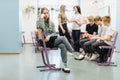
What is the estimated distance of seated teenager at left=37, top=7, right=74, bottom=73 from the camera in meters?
4.18

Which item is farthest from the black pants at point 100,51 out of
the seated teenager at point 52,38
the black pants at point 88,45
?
the seated teenager at point 52,38

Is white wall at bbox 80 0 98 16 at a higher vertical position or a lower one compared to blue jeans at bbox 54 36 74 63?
higher

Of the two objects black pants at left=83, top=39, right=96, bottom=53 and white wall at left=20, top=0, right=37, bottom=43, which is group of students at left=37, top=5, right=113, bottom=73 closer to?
black pants at left=83, top=39, right=96, bottom=53

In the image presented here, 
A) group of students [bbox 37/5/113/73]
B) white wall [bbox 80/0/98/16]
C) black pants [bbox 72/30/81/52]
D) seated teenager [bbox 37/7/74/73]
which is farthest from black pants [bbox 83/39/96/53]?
white wall [bbox 80/0/98/16]

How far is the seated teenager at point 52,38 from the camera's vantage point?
4180 millimetres

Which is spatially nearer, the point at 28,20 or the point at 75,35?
the point at 75,35

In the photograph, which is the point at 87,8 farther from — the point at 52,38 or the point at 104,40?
the point at 52,38

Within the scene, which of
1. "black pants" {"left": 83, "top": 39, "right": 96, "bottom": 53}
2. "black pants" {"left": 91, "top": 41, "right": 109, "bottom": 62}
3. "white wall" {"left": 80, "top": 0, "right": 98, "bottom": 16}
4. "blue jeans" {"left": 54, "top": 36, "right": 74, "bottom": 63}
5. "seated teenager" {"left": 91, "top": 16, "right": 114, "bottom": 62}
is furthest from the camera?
"white wall" {"left": 80, "top": 0, "right": 98, "bottom": 16}

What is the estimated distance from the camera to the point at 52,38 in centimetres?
426

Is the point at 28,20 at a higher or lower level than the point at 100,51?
higher

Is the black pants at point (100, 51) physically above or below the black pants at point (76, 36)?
below

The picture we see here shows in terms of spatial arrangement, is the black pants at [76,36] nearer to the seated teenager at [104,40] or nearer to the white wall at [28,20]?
the seated teenager at [104,40]

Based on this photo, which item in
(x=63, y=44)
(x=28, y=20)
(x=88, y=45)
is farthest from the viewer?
(x=28, y=20)

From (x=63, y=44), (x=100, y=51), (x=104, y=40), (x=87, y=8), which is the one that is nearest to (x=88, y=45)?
(x=100, y=51)
